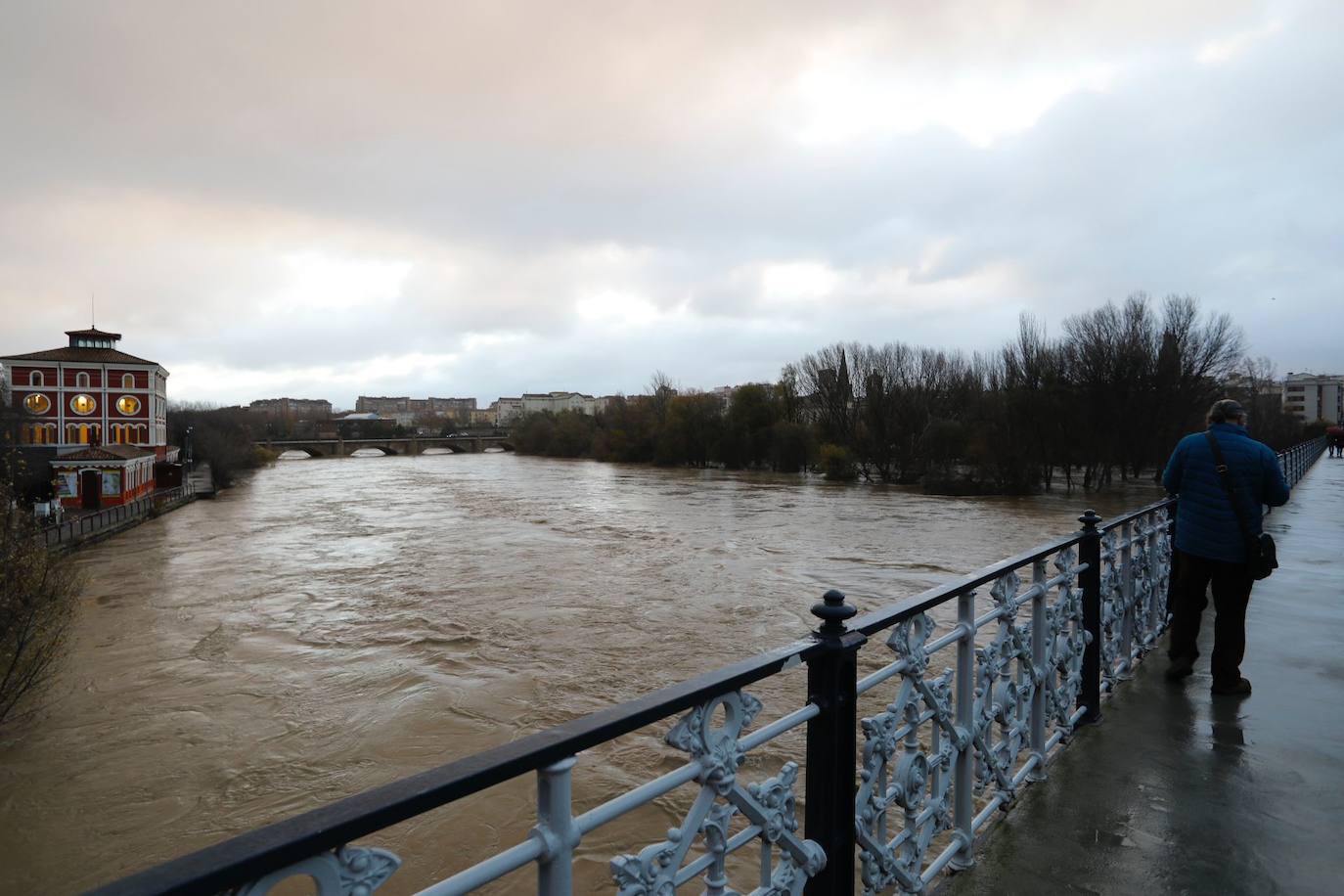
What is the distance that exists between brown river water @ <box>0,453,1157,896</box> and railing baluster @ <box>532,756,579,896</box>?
4923mm

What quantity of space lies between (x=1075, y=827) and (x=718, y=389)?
148870 millimetres

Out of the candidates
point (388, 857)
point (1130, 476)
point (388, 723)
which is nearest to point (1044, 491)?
point (1130, 476)

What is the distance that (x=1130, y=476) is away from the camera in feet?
143

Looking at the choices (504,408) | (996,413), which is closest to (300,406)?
(504,408)

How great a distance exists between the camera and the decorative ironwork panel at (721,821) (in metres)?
1.52

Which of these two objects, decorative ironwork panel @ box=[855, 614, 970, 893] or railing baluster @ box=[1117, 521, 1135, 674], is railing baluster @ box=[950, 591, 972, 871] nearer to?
decorative ironwork panel @ box=[855, 614, 970, 893]

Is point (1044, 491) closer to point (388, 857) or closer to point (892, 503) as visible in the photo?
point (892, 503)

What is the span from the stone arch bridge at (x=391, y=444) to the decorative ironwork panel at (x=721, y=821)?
9060 cm

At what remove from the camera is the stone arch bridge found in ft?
290

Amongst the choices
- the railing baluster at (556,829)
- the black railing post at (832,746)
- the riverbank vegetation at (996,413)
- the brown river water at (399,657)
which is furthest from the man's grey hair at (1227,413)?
the riverbank vegetation at (996,413)

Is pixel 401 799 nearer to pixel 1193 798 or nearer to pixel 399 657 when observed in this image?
Result: pixel 1193 798

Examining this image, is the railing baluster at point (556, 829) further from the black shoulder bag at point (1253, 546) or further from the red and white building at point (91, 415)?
the red and white building at point (91, 415)

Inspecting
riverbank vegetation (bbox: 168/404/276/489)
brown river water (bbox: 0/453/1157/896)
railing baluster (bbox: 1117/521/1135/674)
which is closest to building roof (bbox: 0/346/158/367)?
riverbank vegetation (bbox: 168/404/276/489)

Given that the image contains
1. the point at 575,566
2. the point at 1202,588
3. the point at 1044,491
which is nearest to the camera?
the point at 1202,588
